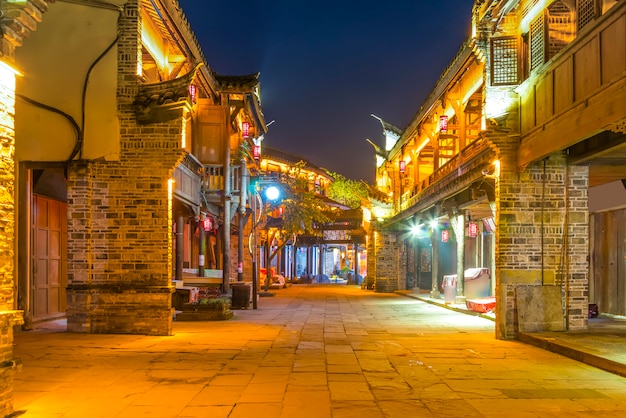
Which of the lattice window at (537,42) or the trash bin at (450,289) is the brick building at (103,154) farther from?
the trash bin at (450,289)

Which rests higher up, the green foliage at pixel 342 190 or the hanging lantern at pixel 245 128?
the hanging lantern at pixel 245 128

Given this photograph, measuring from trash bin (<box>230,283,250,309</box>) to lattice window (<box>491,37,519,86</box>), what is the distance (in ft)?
33.6

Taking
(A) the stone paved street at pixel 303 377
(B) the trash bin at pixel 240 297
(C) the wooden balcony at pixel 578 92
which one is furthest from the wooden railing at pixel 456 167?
(B) the trash bin at pixel 240 297

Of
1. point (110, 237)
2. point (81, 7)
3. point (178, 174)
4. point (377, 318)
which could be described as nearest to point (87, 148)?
point (110, 237)

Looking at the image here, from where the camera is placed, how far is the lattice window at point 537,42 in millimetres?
10438

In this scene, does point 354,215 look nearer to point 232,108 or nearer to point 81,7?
point 232,108

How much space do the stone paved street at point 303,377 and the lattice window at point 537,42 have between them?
5221 millimetres

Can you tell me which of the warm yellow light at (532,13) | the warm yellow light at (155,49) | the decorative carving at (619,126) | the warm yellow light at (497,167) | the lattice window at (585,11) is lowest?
the warm yellow light at (497,167)

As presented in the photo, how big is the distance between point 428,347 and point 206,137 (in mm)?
12171

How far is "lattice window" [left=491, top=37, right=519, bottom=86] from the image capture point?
1138cm

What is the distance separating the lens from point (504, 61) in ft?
37.7

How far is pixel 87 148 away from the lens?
11.3m

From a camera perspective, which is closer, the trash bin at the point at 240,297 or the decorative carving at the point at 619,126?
the decorative carving at the point at 619,126

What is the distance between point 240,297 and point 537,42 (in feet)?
37.6
